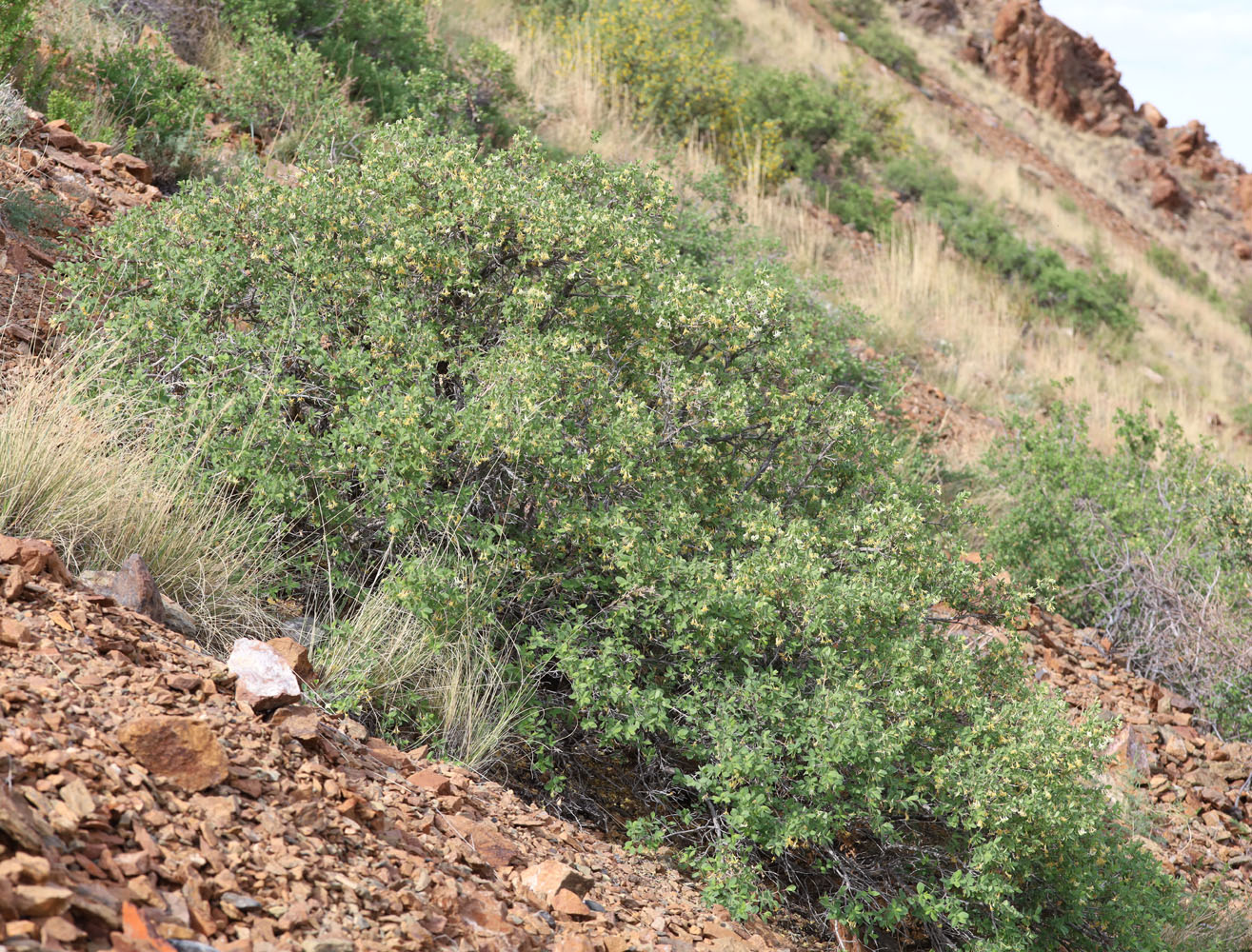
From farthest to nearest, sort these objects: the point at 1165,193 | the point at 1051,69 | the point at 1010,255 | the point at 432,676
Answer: the point at 1051,69 < the point at 1165,193 < the point at 1010,255 < the point at 432,676

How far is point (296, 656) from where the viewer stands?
9.95 ft

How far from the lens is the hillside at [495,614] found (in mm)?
2379

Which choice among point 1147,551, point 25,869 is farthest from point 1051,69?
point 25,869

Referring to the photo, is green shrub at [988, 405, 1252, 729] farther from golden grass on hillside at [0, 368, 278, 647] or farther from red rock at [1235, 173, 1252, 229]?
red rock at [1235, 173, 1252, 229]

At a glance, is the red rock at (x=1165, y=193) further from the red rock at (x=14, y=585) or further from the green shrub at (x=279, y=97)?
the red rock at (x=14, y=585)

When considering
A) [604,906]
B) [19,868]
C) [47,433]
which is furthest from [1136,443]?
[19,868]

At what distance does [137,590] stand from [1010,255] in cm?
1163

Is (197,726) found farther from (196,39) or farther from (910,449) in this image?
(196,39)

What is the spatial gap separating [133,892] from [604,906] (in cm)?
122

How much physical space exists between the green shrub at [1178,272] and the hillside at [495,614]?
1360 cm

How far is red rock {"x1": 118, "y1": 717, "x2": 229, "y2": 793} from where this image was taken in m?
2.25

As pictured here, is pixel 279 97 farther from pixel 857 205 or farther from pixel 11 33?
pixel 857 205

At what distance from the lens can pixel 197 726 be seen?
2334 millimetres

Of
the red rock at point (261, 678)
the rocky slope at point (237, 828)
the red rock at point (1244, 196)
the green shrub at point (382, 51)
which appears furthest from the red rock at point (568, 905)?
the red rock at point (1244, 196)
